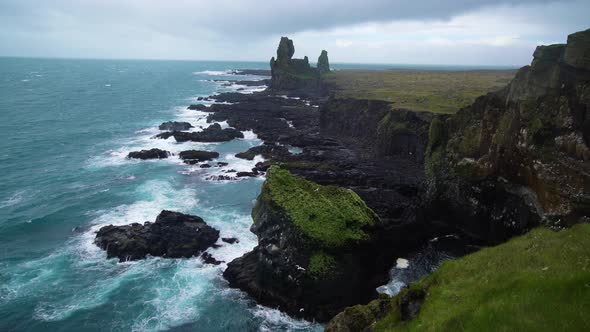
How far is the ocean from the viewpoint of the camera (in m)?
29.5

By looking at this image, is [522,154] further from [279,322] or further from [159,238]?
[159,238]

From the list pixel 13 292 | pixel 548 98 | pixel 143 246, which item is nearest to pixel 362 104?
pixel 548 98

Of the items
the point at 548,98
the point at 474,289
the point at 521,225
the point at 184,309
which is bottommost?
the point at 184,309

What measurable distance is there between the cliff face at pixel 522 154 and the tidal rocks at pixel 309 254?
474 inches

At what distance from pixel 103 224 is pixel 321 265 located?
91.1 ft

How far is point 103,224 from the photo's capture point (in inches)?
1735

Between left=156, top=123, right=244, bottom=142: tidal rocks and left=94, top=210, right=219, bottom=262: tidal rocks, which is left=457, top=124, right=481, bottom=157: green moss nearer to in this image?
left=94, top=210, right=219, bottom=262: tidal rocks

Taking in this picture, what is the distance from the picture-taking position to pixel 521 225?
34531 millimetres

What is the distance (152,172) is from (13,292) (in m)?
33.0

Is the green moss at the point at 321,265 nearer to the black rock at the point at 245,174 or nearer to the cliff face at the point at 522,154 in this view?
the cliff face at the point at 522,154

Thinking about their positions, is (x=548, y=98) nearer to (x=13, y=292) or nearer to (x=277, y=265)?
(x=277, y=265)

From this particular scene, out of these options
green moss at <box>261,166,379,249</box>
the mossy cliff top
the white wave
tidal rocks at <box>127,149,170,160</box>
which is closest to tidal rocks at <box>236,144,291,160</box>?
tidal rocks at <box>127,149,170,160</box>

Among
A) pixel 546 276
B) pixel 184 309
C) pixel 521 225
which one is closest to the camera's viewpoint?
pixel 546 276

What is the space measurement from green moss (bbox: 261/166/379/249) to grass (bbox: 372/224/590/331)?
11.7 m
